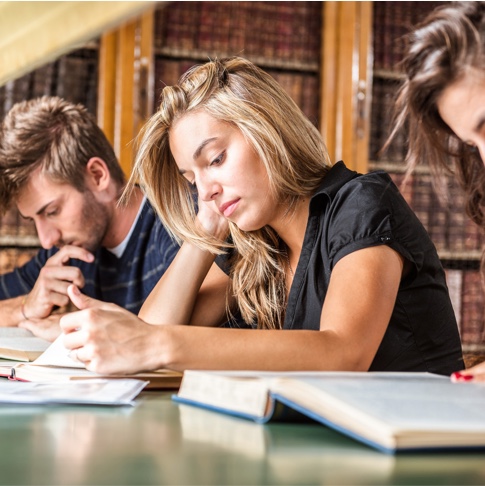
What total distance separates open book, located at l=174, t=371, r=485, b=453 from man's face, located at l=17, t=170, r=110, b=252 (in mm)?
1424

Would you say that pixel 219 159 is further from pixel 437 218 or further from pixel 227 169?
pixel 437 218

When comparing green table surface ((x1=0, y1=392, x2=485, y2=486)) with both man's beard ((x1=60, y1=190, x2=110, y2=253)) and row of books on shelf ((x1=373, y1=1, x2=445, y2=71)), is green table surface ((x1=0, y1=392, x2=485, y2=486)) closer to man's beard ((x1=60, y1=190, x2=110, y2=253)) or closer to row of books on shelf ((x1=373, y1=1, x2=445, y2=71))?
man's beard ((x1=60, y1=190, x2=110, y2=253))

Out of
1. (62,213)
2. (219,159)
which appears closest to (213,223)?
(219,159)

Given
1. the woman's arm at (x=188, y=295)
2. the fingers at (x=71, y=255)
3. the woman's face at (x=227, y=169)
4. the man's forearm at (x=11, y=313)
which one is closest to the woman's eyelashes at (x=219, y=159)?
the woman's face at (x=227, y=169)

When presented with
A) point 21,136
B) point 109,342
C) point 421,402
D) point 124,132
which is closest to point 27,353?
point 109,342

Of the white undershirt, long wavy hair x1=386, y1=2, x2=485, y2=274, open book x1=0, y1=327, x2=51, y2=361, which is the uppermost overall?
long wavy hair x1=386, y1=2, x2=485, y2=274

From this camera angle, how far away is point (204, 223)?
5.89ft

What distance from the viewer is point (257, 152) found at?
152 cm

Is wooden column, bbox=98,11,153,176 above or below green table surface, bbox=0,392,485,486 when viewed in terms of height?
above

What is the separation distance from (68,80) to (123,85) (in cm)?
22

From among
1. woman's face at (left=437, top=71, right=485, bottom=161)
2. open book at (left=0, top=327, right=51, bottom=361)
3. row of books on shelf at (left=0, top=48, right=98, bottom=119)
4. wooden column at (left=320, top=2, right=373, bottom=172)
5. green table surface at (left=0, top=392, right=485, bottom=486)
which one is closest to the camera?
green table surface at (left=0, top=392, right=485, bottom=486)

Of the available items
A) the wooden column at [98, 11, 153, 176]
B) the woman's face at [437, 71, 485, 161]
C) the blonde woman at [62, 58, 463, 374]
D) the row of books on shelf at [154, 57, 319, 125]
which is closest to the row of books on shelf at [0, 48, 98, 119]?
the wooden column at [98, 11, 153, 176]

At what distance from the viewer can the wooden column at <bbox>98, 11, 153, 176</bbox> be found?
314 cm

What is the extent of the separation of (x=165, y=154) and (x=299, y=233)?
13.7 inches
